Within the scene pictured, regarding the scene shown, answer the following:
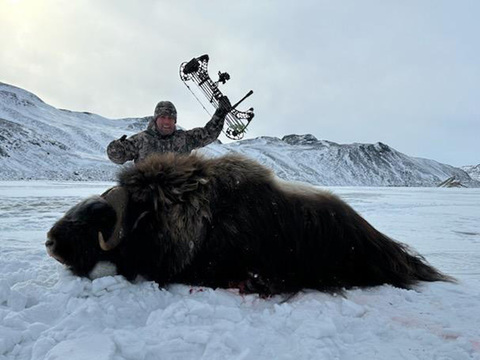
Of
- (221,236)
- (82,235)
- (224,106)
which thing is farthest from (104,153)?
(221,236)

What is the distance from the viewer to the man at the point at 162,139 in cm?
378

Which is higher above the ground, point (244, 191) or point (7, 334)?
point (244, 191)

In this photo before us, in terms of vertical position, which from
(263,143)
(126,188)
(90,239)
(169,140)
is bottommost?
(90,239)

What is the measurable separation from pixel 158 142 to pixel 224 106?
34.8 inches

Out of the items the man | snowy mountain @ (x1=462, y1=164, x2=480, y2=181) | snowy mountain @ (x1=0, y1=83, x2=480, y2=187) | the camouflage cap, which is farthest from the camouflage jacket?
snowy mountain @ (x1=462, y1=164, x2=480, y2=181)

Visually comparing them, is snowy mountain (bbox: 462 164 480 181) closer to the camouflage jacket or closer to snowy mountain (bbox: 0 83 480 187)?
snowy mountain (bbox: 0 83 480 187)

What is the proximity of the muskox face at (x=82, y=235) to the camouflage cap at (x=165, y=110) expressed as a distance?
1.92 m

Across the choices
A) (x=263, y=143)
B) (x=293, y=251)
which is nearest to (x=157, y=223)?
(x=293, y=251)

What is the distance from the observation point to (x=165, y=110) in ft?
12.8

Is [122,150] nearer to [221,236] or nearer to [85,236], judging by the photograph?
[85,236]

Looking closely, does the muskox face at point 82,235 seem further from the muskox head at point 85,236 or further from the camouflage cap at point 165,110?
the camouflage cap at point 165,110

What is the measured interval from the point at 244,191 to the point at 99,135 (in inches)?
2547

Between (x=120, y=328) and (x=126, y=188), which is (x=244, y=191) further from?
(x=120, y=328)

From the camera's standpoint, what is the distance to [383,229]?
4.91 m
